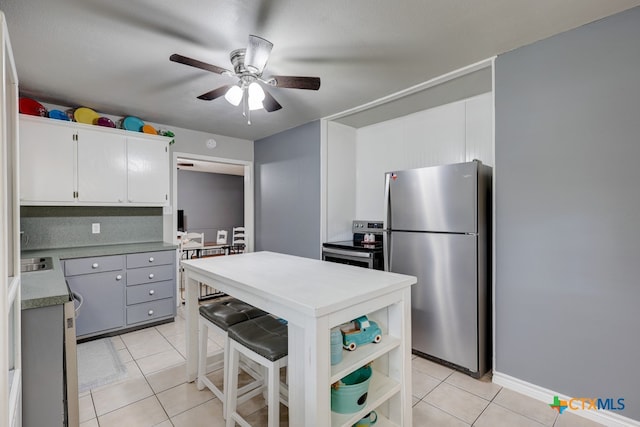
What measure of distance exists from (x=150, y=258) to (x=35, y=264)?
0.93 meters

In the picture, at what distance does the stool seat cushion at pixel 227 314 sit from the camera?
189 cm

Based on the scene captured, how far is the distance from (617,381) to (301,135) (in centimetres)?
352

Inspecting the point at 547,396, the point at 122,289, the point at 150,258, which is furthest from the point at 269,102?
the point at 547,396

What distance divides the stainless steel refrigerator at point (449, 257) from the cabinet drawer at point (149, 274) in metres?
2.48

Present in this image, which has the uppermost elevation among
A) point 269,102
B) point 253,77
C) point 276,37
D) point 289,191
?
point 276,37

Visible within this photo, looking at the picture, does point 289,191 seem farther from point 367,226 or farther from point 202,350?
point 202,350

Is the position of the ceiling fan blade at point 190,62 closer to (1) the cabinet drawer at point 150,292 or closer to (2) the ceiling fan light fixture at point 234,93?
(2) the ceiling fan light fixture at point 234,93

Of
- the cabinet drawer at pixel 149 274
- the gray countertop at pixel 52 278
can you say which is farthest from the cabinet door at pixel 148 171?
A: the cabinet drawer at pixel 149 274

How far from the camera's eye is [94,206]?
128 inches

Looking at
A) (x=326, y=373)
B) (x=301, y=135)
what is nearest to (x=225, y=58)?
(x=301, y=135)

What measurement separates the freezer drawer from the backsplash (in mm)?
2983

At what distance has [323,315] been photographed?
1.20 metres

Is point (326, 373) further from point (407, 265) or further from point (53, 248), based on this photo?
point (53, 248)

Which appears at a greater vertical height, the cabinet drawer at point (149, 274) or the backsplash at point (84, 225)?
the backsplash at point (84, 225)
